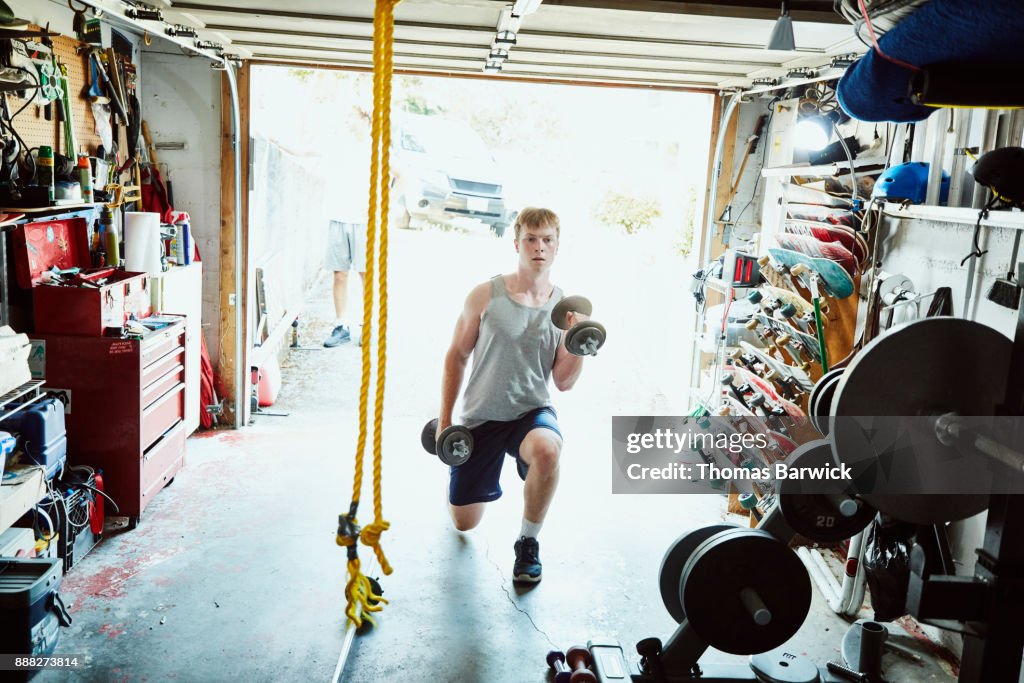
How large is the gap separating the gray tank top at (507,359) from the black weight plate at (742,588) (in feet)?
4.89

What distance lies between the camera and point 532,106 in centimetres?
1752

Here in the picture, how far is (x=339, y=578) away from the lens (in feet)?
11.8

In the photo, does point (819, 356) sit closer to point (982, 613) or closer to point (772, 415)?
point (772, 415)

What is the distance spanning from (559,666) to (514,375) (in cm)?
125

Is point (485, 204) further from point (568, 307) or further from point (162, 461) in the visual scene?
point (568, 307)

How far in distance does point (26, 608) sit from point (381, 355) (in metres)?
1.83

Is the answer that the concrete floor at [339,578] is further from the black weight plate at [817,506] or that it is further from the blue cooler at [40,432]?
the black weight plate at [817,506]

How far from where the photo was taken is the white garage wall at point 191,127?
5246 millimetres

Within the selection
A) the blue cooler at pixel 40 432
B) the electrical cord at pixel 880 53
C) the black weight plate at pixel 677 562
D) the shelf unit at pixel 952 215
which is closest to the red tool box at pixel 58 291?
the blue cooler at pixel 40 432

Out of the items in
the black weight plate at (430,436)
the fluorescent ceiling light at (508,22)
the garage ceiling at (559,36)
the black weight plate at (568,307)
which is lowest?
the black weight plate at (430,436)

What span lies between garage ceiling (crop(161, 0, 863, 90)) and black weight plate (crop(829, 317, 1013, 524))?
5.40 feet

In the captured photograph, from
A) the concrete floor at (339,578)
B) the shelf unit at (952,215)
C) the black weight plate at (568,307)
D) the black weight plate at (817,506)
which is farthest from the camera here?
the black weight plate at (568,307)

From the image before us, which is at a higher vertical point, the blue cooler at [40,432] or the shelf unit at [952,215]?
the shelf unit at [952,215]

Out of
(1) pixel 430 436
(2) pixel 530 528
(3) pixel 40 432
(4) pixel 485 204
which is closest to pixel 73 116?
(3) pixel 40 432
